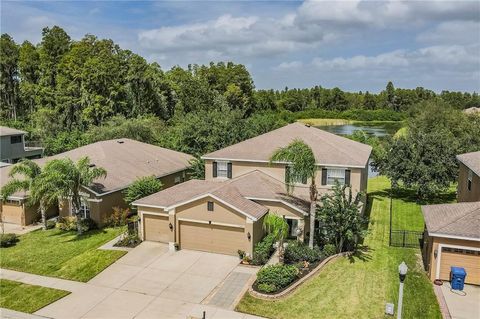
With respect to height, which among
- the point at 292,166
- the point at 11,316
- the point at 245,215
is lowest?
the point at 11,316

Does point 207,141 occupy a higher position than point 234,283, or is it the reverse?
point 207,141

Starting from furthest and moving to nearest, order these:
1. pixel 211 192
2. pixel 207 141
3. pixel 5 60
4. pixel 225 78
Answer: pixel 225 78 < pixel 5 60 < pixel 207 141 < pixel 211 192

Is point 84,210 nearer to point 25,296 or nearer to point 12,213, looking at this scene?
point 12,213

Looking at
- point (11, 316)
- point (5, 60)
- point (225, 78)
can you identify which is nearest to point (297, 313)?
point (11, 316)

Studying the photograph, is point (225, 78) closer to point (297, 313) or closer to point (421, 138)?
point (421, 138)

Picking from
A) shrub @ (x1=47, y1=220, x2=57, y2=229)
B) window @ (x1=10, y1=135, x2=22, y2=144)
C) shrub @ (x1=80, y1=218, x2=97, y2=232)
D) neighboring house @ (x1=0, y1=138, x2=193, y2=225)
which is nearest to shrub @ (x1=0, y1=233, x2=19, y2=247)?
shrub @ (x1=47, y1=220, x2=57, y2=229)

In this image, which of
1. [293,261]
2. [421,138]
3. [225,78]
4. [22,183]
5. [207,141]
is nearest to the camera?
[293,261]

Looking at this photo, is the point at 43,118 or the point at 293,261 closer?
the point at 293,261
